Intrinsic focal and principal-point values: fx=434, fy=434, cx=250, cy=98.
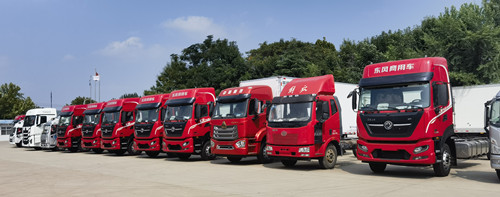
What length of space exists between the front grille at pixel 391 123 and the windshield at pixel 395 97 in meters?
0.25

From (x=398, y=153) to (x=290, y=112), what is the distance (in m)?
3.84

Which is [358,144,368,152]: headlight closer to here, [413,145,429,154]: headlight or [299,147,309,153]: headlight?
[413,145,429,154]: headlight

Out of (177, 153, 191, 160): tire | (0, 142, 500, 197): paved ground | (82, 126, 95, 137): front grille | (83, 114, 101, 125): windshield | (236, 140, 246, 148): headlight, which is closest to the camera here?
(0, 142, 500, 197): paved ground

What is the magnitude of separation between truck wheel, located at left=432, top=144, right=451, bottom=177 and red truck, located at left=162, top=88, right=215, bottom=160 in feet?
29.8

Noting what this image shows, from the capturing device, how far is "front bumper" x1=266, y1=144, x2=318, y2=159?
13.3 m

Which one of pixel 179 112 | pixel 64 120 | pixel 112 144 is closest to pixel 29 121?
pixel 64 120

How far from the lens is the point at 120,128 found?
21734 mm

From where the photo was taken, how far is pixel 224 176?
1250 cm

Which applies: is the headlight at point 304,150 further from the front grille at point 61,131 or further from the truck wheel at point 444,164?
the front grille at point 61,131

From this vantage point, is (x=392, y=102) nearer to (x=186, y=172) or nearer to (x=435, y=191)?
(x=435, y=191)

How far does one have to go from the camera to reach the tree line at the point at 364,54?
27.2 meters

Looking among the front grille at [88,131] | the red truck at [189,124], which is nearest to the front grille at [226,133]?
the red truck at [189,124]


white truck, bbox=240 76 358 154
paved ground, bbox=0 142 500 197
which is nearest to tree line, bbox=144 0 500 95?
white truck, bbox=240 76 358 154

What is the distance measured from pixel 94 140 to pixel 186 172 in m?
11.7
